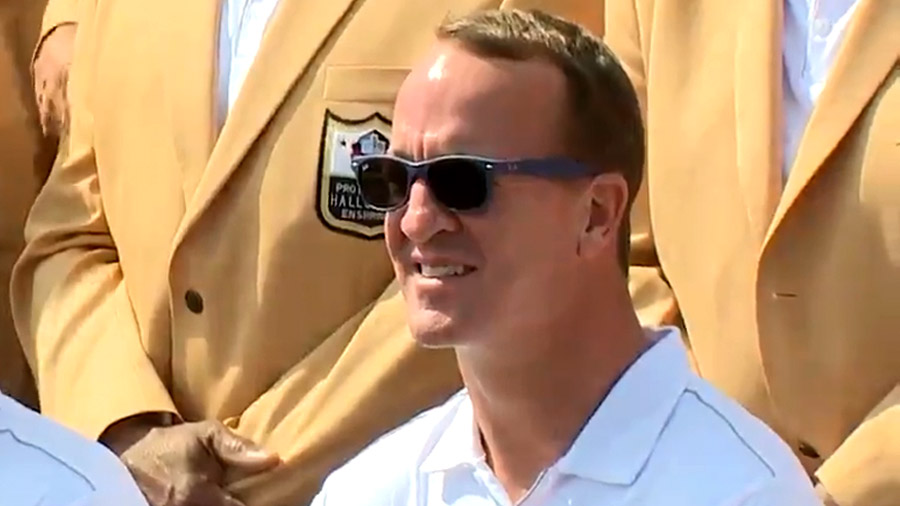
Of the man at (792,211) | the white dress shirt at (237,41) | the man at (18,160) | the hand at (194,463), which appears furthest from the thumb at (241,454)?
the man at (18,160)

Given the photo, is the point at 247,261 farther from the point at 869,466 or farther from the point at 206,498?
the point at 869,466

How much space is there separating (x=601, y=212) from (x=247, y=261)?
0.76 metres

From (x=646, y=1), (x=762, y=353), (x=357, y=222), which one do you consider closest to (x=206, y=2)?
(x=357, y=222)

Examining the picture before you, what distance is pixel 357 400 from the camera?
6.64 ft

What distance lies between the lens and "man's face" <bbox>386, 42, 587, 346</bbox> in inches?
55.7

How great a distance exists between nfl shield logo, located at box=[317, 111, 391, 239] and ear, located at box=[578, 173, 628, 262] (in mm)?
→ 634

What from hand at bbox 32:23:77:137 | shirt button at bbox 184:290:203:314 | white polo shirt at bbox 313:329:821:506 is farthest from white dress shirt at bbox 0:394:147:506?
hand at bbox 32:23:77:137

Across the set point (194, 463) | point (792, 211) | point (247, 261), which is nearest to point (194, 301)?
point (247, 261)

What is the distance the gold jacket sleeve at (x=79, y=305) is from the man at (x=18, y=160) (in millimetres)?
142

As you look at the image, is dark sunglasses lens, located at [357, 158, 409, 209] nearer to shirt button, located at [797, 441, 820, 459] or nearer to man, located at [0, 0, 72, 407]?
shirt button, located at [797, 441, 820, 459]

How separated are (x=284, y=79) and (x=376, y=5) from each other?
129 millimetres

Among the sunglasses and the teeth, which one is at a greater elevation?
the sunglasses

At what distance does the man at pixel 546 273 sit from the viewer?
1409 millimetres

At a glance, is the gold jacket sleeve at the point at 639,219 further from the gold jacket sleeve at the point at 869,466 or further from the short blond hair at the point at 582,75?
the short blond hair at the point at 582,75
